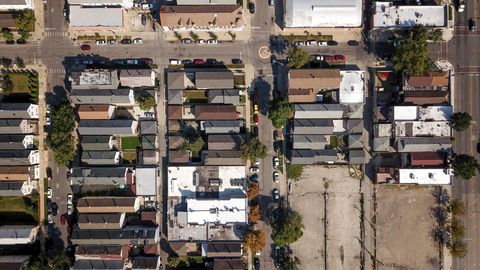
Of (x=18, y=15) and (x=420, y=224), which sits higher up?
(x=18, y=15)

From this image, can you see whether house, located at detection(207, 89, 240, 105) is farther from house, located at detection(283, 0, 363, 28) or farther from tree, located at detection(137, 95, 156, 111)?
house, located at detection(283, 0, 363, 28)

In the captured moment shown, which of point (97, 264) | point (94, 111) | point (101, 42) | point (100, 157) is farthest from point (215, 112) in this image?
point (97, 264)

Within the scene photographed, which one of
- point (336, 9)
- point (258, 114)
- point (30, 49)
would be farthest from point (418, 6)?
point (30, 49)

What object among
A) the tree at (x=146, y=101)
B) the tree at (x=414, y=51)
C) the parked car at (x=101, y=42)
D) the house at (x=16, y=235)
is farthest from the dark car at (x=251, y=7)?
the house at (x=16, y=235)

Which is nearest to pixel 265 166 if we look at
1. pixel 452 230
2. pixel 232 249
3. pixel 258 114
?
pixel 258 114

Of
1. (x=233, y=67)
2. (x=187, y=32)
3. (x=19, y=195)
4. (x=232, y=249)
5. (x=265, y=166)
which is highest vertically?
(x=187, y=32)

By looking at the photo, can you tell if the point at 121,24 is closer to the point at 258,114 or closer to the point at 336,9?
the point at 258,114

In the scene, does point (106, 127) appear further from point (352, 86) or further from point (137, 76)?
point (352, 86)

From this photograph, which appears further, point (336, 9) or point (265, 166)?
point (265, 166)
